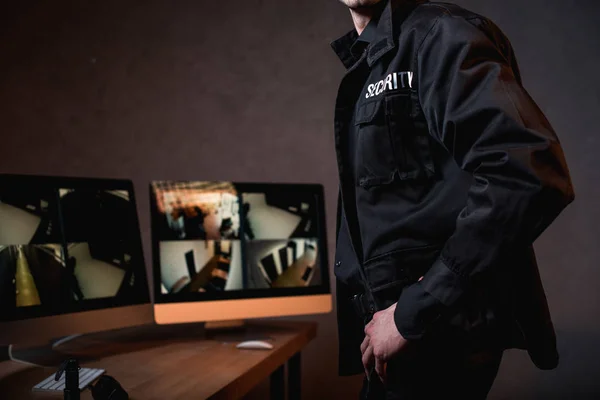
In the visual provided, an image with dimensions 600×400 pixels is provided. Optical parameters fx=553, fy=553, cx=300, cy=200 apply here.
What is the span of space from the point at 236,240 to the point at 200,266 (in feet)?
0.45

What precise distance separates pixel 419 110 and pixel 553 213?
27 cm

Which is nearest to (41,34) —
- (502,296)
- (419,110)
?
(419,110)

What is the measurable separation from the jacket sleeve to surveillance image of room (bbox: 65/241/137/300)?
3.07ft

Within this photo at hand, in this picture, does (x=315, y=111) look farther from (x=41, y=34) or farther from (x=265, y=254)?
(x=41, y=34)

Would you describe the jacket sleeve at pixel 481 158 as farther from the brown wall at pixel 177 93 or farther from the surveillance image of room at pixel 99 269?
the brown wall at pixel 177 93

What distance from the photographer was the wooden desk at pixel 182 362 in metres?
1.11

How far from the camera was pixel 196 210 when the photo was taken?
1.69 meters

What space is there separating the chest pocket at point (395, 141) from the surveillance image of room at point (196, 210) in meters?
0.83

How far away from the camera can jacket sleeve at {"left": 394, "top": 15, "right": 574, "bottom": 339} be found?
0.73 metres

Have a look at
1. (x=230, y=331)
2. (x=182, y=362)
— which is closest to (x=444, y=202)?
(x=182, y=362)

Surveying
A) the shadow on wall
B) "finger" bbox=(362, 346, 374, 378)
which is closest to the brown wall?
the shadow on wall

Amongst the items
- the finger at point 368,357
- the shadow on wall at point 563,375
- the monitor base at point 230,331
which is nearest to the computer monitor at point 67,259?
the monitor base at point 230,331

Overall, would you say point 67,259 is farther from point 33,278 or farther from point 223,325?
point 223,325

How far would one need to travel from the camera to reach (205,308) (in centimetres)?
164
